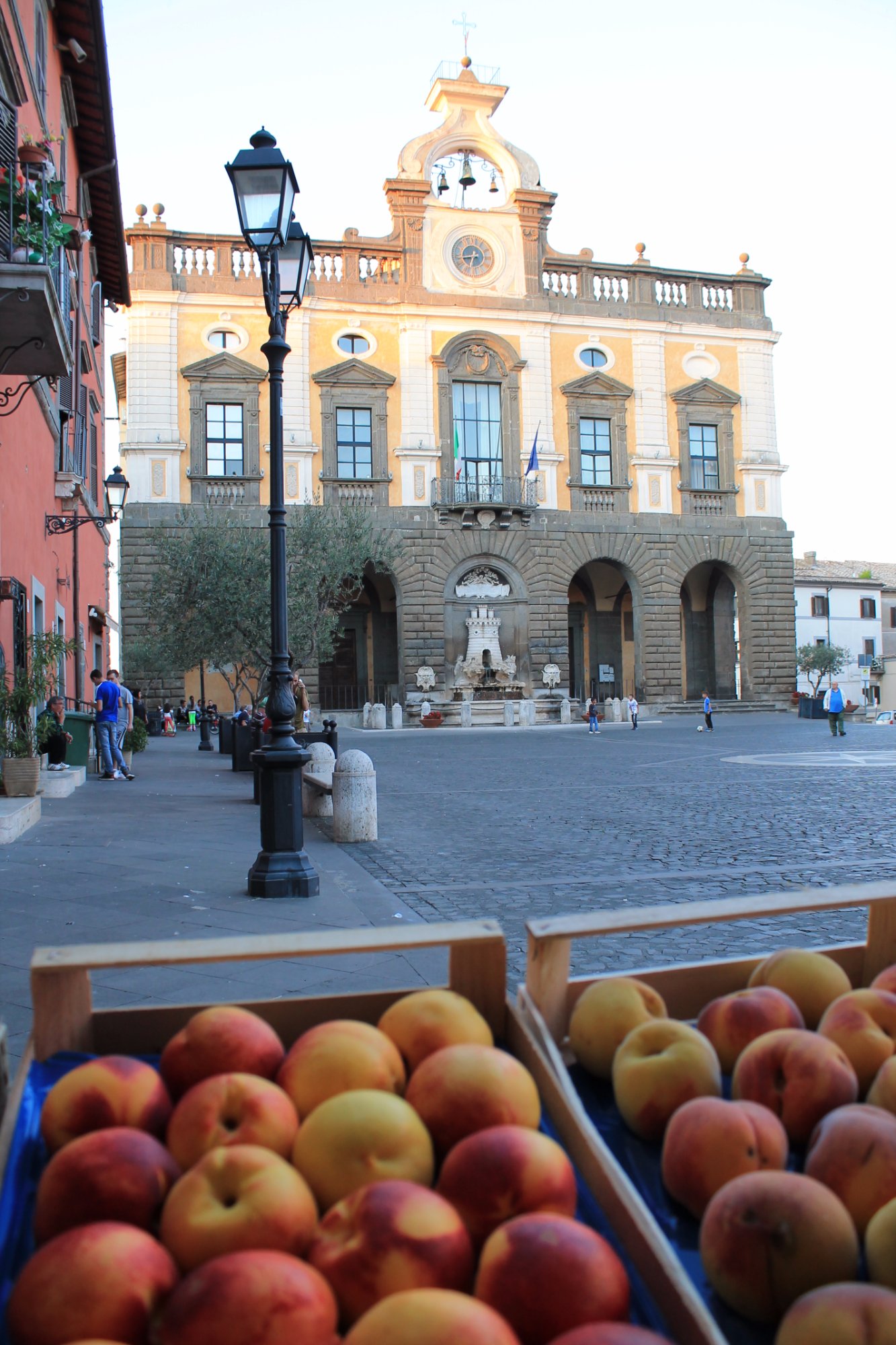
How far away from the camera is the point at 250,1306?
3.37 feet

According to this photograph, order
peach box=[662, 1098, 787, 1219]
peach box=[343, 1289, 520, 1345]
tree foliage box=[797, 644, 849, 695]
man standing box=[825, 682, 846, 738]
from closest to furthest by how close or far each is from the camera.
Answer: peach box=[343, 1289, 520, 1345] → peach box=[662, 1098, 787, 1219] → man standing box=[825, 682, 846, 738] → tree foliage box=[797, 644, 849, 695]

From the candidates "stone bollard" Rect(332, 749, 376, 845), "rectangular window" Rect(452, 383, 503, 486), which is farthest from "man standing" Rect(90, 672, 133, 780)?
"rectangular window" Rect(452, 383, 503, 486)

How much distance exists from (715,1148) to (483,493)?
33.5 meters

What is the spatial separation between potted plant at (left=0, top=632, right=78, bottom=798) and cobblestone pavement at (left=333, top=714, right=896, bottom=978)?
3541 millimetres

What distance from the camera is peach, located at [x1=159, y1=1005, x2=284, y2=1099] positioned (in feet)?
4.90

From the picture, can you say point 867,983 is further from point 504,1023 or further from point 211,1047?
point 211,1047

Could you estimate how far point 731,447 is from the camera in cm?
3703

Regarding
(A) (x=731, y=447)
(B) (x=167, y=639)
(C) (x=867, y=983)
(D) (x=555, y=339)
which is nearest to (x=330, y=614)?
(B) (x=167, y=639)

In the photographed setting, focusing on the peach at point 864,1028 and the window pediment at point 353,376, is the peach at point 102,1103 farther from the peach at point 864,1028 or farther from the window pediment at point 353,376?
the window pediment at point 353,376

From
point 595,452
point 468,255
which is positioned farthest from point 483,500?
point 468,255

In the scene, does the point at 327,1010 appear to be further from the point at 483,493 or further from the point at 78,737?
the point at 483,493

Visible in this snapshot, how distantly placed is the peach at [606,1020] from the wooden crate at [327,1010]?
0.38ft

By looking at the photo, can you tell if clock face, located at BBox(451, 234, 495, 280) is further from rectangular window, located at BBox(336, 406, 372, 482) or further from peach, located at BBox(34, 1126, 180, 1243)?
peach, located at BBox(34, 1126, 180, 1243)

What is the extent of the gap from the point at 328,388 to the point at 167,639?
13.0m
